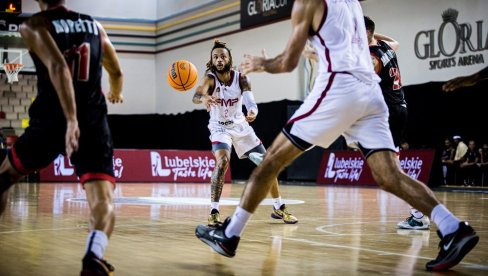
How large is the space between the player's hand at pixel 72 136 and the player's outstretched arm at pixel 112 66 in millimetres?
663

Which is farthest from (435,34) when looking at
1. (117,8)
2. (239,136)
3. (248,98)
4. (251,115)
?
(117,8)

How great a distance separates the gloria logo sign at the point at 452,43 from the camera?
20.2 m

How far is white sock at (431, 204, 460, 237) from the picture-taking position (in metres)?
5.30

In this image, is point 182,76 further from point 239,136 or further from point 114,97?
point 114,97

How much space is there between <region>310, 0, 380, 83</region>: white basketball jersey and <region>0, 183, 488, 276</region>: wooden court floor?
145cm

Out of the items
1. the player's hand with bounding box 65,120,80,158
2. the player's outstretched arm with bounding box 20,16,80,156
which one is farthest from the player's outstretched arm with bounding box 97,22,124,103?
the player's hand with bounding box 65,120,80,158

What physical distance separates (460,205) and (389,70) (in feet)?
18.8

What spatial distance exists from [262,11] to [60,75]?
779 inches

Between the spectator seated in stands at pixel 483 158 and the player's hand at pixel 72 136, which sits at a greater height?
the player's hand at pixel 72 136

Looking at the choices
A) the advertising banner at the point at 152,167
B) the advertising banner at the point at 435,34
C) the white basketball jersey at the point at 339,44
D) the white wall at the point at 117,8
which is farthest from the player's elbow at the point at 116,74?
the white wall at the point at 117,8

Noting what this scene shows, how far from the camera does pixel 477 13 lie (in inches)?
794

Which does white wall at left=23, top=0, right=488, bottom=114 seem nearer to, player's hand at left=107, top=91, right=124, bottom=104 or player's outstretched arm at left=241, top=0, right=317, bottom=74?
player's outstretched arm at left=241, top=0, right=317, bottom=74

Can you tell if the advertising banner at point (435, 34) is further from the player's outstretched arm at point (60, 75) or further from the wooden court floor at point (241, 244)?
the player's outstretched arm at point (60, 75)

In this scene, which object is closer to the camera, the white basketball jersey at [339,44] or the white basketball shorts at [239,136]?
the white basketball jersey at [339,44]
